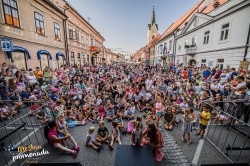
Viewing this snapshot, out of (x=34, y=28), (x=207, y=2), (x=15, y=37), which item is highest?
(x=207, y=2)

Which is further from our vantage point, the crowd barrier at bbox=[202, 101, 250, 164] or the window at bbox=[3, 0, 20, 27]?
the window at bbox=[3, 0, 20, 27]

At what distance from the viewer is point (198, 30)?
53.7ft

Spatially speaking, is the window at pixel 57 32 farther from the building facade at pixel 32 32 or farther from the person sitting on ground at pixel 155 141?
the person sitting on ground at pixel 155 141

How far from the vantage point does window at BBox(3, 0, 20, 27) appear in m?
8.88

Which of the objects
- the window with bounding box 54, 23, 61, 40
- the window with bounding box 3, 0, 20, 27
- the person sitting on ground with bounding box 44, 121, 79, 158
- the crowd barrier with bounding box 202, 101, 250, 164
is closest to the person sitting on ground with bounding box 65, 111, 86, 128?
the person sitting on ground with bounding box 44, 121, 79, 158

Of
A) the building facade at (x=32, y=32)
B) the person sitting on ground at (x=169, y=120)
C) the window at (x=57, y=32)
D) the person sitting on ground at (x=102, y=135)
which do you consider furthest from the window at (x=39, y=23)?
the person sitting on ground at (x=169, y=120)

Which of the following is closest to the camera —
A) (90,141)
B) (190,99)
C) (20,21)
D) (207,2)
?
(90,141)

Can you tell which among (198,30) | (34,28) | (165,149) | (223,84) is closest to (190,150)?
(165,149)

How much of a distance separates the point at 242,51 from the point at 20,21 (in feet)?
62.3

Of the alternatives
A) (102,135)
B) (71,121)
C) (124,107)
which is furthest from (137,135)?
(71,121)

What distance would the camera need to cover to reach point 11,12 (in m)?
9.34

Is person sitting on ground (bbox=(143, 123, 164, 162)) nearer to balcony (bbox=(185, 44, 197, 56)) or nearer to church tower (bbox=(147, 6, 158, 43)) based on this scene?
balcony (bbox=(185, 44, 197, 56))

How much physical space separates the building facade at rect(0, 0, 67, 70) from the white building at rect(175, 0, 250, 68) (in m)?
18.3

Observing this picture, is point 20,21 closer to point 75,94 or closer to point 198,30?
point 75,94
